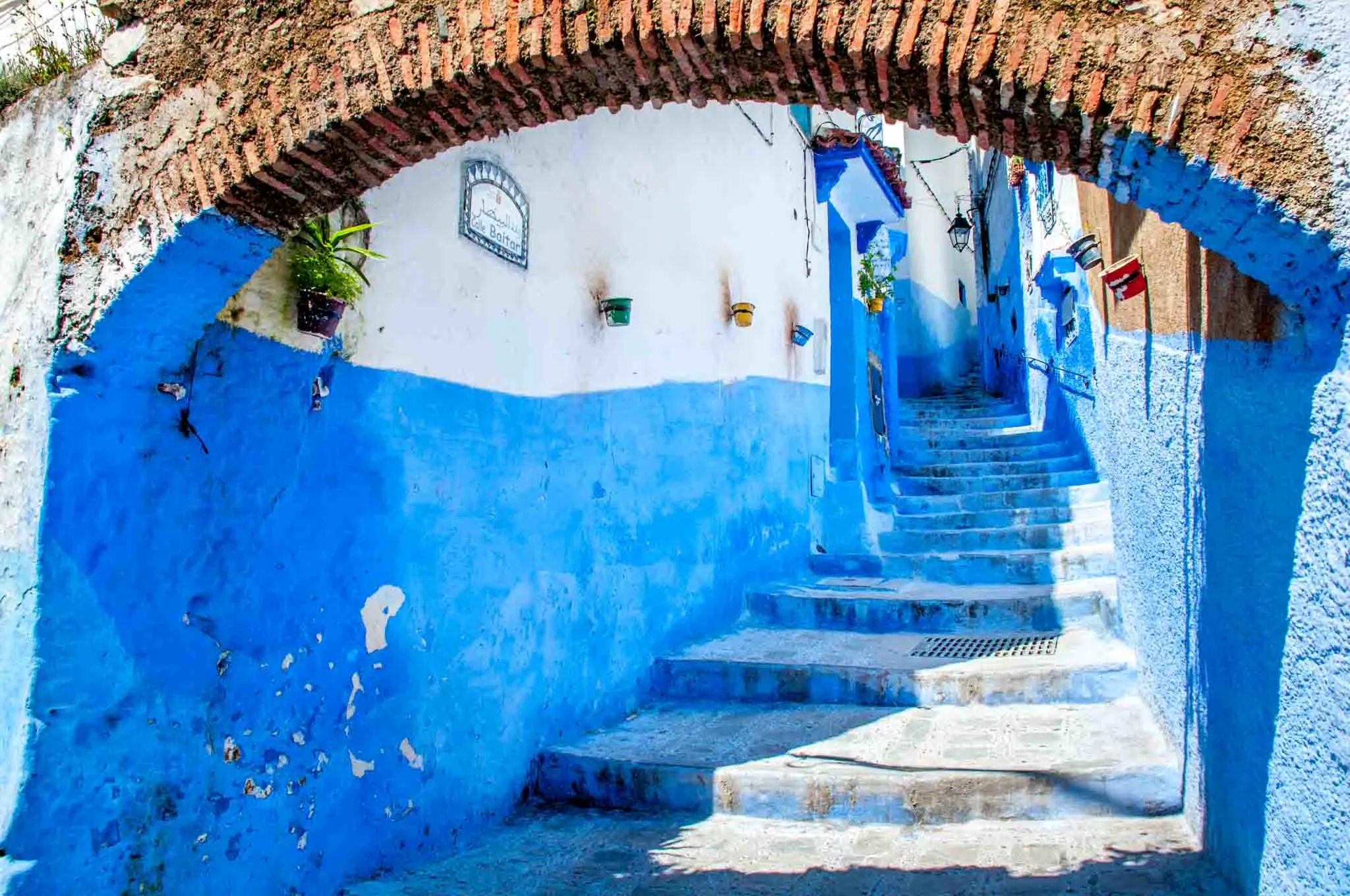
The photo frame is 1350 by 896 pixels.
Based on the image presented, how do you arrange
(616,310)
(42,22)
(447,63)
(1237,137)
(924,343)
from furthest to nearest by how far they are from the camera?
(924,343), (616,310), (42,22), (447,63), (1237,137)

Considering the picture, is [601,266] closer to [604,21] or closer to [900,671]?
[900,671]

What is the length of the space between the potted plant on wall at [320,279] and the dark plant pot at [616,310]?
2.27 m

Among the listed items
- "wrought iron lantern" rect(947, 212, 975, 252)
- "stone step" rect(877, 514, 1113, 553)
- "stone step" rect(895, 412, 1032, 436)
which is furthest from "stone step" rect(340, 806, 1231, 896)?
"wrought iron lantern" rect(947, 212, 975, 252)

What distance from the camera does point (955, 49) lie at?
221 centimetres

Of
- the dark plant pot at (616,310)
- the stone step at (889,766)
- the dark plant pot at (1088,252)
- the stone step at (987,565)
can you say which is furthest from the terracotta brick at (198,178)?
the stone step at (987,565)

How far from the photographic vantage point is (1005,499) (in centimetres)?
922

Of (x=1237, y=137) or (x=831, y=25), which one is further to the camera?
(x=831, y=25)

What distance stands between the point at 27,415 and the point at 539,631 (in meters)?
2.70

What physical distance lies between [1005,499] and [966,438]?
113 inches

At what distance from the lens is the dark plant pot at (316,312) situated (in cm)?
341

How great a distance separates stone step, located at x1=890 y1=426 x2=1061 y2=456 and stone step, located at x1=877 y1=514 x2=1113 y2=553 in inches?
114

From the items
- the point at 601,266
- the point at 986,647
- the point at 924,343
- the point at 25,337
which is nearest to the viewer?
the point at 25,337

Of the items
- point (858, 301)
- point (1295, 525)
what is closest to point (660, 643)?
point (1295, 525)

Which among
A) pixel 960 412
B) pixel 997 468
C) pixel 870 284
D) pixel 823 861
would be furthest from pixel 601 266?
pixel 960 412
